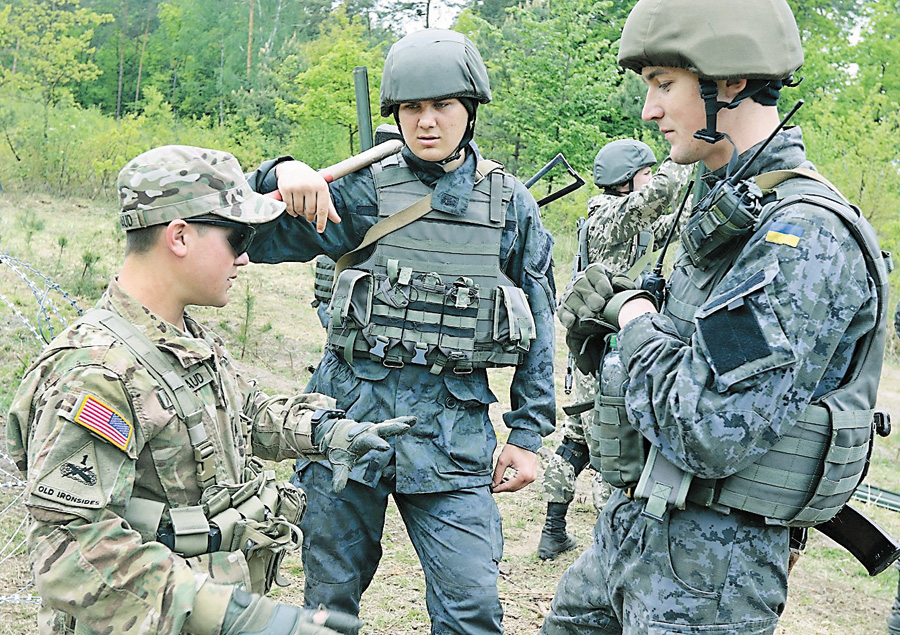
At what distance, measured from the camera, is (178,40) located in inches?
1303

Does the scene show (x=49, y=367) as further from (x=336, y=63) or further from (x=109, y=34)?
(x=109, y=34)

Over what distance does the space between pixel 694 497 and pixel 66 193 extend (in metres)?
15.2

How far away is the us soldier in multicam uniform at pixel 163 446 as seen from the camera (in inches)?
71.9

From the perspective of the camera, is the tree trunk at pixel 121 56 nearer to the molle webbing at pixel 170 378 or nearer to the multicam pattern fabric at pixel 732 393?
the molle webbing at pixel 170 378

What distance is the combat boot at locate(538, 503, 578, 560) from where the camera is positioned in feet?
17.1

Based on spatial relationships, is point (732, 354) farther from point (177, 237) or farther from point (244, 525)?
point (177, 237)

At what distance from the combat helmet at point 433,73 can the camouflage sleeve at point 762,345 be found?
139cm

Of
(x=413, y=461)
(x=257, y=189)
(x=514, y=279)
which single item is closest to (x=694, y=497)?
(x=413, y=461)

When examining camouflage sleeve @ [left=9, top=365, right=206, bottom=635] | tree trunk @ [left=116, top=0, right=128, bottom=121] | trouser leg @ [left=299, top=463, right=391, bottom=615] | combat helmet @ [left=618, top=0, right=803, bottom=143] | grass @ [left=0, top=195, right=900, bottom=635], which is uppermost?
combat helmet @ [left=618, top=0, right=803, bottom=143]

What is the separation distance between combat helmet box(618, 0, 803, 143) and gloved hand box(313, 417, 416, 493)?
119 cm

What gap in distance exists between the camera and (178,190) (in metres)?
2.12

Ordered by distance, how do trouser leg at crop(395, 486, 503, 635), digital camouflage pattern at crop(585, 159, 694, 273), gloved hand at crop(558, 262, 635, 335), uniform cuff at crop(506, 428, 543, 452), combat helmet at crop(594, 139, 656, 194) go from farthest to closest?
1. combat helmet at crop(594, 139, 656, 194)
2. digital camouflage pattern at crop(585, 159, 694, 273)
3. uniform cuff at crop(506, 428, 543, 452)
4. trouser leg at crop(395, 486, 503, 635)
5. gloved hand at crop(558, 262, 635, 335)

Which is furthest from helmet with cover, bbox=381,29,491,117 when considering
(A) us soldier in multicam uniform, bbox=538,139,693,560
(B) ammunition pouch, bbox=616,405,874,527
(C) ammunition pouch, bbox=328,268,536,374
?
(A) us soldier in multicam uniform, bbox=538,139,693,560

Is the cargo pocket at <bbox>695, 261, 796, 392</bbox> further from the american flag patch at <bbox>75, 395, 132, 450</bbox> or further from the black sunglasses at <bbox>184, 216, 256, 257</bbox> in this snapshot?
the american flag patch at <bbox>75, 395, 132, 450</bbox>
